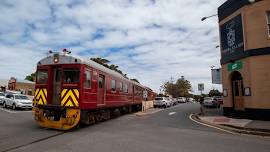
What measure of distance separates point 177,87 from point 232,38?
8678cm

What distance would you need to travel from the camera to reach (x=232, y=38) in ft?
66.5

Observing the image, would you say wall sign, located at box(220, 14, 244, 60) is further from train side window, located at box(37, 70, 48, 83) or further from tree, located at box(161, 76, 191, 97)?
tree, located at box(161, 76, 191, 97)

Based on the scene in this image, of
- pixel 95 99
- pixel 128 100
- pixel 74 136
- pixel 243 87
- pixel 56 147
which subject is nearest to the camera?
pixel 56 147

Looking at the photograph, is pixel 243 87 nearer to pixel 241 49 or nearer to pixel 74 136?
pixel 241 49

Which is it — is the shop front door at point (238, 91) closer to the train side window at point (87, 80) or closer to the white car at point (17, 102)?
the train side window at point (87, 80)

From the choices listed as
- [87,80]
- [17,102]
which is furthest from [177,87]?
[87,80]

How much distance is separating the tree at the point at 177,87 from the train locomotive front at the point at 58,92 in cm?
9380

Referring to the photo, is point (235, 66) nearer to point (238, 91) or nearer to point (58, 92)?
point (238, 91)

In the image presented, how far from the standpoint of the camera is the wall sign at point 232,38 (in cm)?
1917

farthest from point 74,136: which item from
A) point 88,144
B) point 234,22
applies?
point 234,22

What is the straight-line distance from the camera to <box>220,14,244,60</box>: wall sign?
1917 centimetres

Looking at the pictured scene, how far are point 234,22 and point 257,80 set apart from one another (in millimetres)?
4801

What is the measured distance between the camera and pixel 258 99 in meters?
17.5

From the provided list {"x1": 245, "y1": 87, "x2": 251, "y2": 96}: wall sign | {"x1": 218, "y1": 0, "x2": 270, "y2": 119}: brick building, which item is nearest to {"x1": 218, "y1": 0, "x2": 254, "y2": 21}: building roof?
{"x1": 218, "y1": 0, "x2": 270, "y2": 119}: brick building
